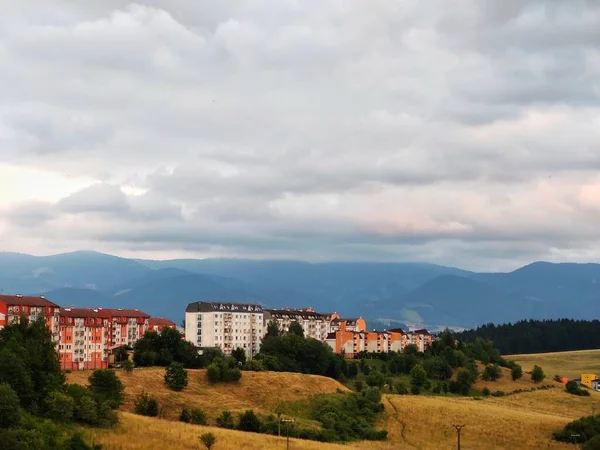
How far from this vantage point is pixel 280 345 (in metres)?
158

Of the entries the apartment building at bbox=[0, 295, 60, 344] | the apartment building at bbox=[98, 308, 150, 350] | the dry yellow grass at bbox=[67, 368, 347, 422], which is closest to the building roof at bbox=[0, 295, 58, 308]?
the apartment building at bbox=[0, 295, 60, 344]

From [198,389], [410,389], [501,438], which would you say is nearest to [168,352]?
[198,389]

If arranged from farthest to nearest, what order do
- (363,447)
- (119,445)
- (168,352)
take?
(168,352) → (363,447) → (119,445)

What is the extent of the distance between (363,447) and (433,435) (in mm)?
15681

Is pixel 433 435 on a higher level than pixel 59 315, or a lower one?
lower

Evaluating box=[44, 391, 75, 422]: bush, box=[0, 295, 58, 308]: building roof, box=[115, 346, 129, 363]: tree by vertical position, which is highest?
box=[0, 295, 58, 308]: building roof

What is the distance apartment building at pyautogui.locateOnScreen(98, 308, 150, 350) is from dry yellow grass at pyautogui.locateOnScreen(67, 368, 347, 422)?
38.2 meters

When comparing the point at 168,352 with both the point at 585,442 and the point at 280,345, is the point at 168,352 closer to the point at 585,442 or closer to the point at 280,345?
the point at 280,345

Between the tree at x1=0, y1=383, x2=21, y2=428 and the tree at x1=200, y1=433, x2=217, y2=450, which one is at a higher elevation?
the tree at x1=0, y1=383, x2=21, y2=428

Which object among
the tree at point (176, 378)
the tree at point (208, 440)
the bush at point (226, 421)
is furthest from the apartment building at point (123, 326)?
the tree at point (208, 440)

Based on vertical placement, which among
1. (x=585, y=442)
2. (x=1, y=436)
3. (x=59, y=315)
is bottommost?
(x=585, y=442)

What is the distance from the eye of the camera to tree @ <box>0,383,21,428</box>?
6969 cm

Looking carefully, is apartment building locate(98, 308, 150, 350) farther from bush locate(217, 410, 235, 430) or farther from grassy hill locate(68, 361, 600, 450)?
bush locate(217, 410, 235, 430)

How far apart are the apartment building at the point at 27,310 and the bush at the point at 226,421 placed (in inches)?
1494
